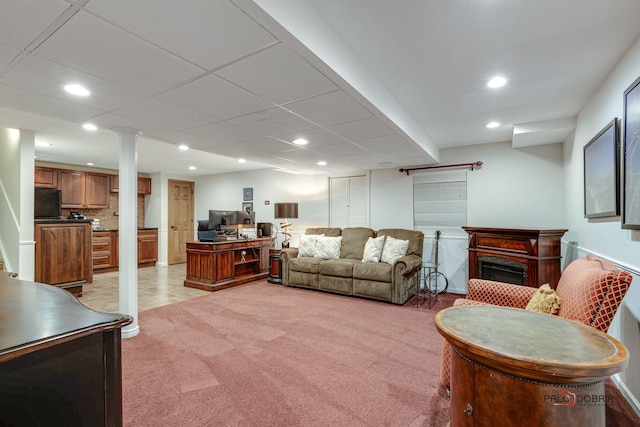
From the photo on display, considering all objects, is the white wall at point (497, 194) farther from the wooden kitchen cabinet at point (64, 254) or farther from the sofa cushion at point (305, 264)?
the wooden kitchen cabinet at point (64, 254)

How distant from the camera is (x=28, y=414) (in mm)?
956

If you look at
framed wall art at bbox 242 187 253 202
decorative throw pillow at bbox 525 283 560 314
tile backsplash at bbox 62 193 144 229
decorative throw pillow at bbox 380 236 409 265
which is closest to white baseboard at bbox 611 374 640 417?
decorative throw pillow at bbox 525 283 560 314

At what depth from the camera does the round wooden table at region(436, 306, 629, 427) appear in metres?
1.07

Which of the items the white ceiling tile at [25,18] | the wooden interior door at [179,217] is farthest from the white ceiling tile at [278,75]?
the wooden interior door at [179,217]

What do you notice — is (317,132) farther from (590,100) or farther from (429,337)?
(590,100)

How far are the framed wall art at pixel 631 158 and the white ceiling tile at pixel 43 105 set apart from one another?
3889mm

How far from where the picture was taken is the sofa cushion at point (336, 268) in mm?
4516

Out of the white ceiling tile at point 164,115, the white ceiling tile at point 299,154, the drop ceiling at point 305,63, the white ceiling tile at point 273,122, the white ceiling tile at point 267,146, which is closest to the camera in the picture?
the drop ceiling at point 305,63

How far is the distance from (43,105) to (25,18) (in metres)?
1.40

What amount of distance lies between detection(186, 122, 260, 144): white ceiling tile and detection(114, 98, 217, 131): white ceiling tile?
0.38 feet

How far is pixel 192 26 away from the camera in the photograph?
1.37m

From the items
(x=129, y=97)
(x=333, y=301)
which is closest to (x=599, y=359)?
(x=129, y=97)

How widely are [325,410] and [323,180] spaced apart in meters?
4.78

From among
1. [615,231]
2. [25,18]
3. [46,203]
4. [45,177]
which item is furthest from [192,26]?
[45,177]
